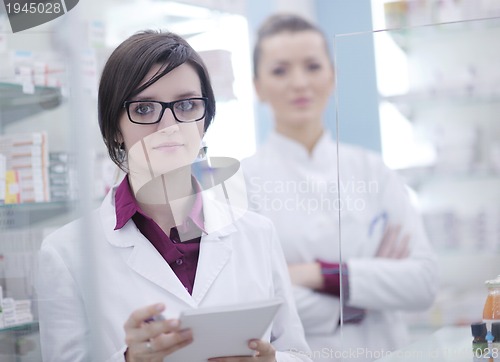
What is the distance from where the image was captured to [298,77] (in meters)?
2.51

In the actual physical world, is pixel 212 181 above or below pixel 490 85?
below

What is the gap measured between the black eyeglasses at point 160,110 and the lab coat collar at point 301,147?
0.92 feet

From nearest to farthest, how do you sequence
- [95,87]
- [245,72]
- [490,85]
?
1. [490,85]
2. [245,72]
3. [95,87]

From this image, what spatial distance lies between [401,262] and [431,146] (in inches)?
15.9

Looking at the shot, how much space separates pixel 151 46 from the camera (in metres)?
2.59

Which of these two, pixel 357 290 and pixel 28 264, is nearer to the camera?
pixel 357 290

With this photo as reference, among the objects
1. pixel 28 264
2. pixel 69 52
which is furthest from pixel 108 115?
pixel 28 264

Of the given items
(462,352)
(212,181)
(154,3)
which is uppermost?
(154,3)

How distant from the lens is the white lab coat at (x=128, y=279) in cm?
256

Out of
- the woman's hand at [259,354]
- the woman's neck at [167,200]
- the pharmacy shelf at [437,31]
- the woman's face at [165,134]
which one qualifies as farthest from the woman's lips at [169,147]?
the pharmacy shelf at [437,31]

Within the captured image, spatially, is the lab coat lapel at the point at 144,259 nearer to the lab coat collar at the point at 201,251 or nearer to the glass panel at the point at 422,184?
the lab coat collar at the point at 201,251

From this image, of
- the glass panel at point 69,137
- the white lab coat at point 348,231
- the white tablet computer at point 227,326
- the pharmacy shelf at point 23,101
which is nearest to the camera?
the white tablet computer at point 227,326

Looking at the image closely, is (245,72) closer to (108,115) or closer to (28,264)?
(108,115)

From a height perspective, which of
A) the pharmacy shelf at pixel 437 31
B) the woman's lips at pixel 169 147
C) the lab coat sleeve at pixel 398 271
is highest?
the pharmacy shelf at pixel 437 31
